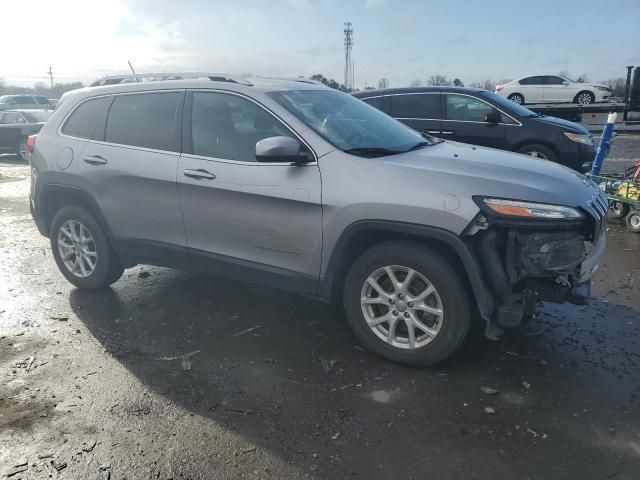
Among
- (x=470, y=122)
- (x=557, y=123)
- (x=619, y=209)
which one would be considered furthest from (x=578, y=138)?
(x=619, y=209)

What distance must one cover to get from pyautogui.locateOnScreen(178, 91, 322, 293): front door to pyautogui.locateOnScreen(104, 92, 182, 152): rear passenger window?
0.16 m

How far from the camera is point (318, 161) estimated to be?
Result: 3.76 m

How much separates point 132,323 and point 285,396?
181cm

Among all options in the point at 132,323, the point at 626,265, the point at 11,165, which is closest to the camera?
the point at 132,323

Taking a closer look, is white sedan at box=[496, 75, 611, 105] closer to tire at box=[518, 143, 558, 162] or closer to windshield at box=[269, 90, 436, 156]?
tire at box=[518, 143, 558, 162]

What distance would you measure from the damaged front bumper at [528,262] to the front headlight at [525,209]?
5cm

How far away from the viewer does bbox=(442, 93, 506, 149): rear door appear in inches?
364

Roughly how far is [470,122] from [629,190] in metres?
3.08

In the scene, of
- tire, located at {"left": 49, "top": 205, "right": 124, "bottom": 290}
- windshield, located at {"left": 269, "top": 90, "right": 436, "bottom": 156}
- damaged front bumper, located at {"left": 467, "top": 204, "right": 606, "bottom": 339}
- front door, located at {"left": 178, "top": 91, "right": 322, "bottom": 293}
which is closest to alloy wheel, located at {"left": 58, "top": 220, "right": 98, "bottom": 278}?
tire, located at {"left": 49, "top": 205, "right": 124, "bottom": 290}

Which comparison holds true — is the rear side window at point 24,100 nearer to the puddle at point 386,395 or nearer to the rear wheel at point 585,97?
the rear wheel at point 585,97

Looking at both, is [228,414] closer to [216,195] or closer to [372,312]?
[372,312]

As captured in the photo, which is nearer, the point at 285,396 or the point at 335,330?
the point at 285,396

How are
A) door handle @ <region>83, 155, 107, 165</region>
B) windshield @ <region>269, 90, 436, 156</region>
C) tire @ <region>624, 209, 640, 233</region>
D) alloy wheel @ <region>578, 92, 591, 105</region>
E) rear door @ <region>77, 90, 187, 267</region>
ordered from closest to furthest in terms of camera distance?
windshield @ <region>269, 90, 436, 156</region>
rear door @ <region>77, 90, 187, 267</region>
door handle @ <region>83, 155, 107, 165</region>
tire @ <region>624, 209, 640, 233</region>
alloy wheel @ <region>578, 92, 591, 105</region>

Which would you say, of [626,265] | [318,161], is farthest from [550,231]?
[626,265]
